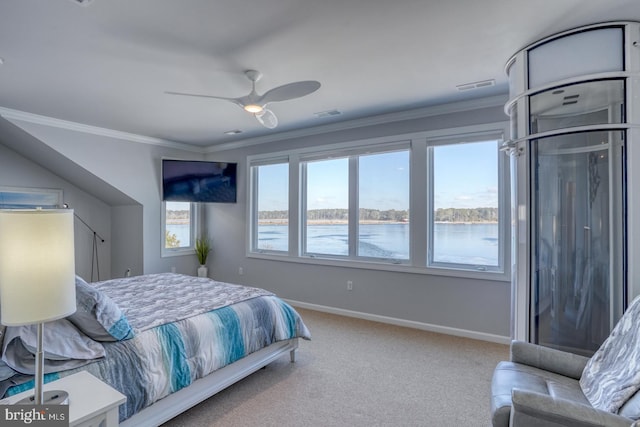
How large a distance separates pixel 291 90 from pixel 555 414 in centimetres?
249

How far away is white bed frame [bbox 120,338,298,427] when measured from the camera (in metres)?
2.03

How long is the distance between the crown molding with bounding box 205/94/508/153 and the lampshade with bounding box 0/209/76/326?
148 inches

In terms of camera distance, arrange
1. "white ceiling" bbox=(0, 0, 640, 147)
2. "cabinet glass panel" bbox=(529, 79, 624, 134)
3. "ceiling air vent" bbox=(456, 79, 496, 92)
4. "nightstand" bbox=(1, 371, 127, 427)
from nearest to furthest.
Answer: "nightstand" bbox=(1, 371, 127, 427), "white ceiling" bbox=(0, 0, 640, 147), "cabinet glass panel" bbox=(529, 79, 624, 134), "ceiling air vent" bbox=(456, 79, 496, 92)

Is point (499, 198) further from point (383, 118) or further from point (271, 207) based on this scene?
point (271, 207)

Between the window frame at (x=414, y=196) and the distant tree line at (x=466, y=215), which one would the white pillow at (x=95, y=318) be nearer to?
the window frame at (x=414, y=196)

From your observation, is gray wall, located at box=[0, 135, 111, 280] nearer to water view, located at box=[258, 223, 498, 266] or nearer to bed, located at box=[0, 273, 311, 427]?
water view, located at box=[258, 223, 498, 266]

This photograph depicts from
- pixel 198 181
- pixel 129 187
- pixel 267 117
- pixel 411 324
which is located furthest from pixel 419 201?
pixel 129 187

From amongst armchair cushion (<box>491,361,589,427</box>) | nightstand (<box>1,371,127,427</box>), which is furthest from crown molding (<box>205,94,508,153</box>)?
nightstand (<box>1,371,127,427</box>)

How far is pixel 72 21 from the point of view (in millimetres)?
2188

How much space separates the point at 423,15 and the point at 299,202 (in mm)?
3337

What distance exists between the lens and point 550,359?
79.2 inches

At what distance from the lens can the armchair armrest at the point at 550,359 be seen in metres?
1.94

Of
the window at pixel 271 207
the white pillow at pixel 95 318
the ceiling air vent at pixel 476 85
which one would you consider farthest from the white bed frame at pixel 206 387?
the ceiling air vent at pixel 476 85

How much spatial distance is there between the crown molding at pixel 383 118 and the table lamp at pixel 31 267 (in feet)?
12.3
